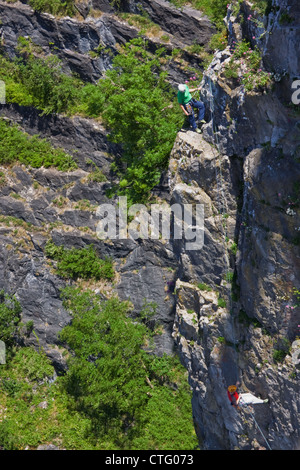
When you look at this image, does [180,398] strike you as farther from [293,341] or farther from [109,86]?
[109,86]

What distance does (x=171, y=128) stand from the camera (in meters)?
16.8

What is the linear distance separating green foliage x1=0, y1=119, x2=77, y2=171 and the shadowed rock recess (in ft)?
0.94

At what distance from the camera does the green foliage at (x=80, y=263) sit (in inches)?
730

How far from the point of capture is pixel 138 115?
56.0 feet

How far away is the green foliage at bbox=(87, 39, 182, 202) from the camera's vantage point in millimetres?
16938

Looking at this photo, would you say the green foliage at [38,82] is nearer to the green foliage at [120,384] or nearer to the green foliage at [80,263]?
the green foliage at [80,263]

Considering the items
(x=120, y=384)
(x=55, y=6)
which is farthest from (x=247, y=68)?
(x=55, y=6)

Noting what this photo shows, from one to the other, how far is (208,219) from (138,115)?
4.55 m

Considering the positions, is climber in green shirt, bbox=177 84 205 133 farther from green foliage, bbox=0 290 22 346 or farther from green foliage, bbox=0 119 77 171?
green foliage, bbox=0 290 22 346

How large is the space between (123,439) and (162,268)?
18.1ft

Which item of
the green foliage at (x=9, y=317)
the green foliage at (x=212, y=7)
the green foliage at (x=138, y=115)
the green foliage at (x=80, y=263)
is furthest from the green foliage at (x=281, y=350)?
the green foliage at (x=212, y=7)

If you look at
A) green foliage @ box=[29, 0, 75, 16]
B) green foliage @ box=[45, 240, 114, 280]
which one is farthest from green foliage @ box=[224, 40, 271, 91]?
green foliage @ box=[29, 0, 75, 16]

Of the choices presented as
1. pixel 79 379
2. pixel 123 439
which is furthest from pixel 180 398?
pixel 79 379

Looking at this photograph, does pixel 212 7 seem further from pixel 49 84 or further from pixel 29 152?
pixel 29 152
